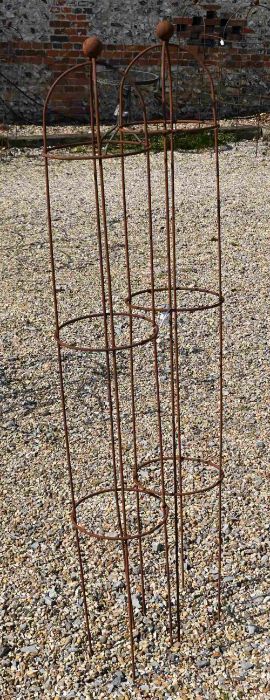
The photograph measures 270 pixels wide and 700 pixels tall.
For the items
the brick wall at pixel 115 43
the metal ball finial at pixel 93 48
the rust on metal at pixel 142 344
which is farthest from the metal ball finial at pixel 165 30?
the brick wall at pixel 115 43

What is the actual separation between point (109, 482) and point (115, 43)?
888 centimetres

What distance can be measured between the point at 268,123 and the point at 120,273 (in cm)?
609

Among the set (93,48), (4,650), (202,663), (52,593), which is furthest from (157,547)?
(93,48)

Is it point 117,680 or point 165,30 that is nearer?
point 165,30

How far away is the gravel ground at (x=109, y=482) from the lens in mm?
2295

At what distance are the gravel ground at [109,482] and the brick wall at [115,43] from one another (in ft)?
16.8

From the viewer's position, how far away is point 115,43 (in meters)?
10.8

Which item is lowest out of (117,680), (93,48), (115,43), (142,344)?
(117,680)

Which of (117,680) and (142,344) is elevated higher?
(142,344)

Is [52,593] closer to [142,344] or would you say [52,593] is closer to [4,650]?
[4,650]

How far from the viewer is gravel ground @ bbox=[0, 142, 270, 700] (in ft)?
7.53

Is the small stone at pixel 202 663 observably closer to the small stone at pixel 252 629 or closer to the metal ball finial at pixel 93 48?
the small stone at pixel 252 629

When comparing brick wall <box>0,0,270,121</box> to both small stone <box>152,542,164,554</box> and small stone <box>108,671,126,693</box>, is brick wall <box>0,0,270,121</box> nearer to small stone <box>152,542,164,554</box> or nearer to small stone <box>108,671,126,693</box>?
small stone <box>152,542,164,554</box>

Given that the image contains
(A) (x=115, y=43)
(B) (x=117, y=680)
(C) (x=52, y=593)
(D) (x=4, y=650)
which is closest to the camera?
(B) (x=117, y=680)
